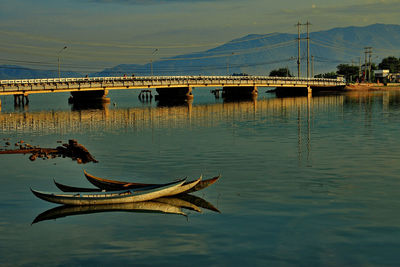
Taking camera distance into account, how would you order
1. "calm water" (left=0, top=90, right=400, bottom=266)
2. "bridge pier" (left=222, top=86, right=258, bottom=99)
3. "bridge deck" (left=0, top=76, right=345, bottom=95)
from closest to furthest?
"calm water" (left=0, top=90, right=400, bottom=266)
"bridge deck" (left=0, top=76, right=345, bottom=95)
"bridge pier" (left=222, top=86, right=258, bottom=99)

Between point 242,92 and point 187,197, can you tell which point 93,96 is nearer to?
point 242,92

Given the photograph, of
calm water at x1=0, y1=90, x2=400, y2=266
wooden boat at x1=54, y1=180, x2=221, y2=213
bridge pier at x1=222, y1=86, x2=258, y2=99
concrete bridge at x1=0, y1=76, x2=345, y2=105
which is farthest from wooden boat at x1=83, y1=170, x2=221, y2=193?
bridge pier at x1=222, y1=86, x2=258, y2=99

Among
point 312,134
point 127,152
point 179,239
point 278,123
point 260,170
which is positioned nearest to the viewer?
point 179,239

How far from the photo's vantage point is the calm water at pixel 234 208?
2214 cm

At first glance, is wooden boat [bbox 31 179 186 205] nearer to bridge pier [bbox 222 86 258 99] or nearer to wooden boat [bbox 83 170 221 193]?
wooden boat [bbox 83 170 221 193]

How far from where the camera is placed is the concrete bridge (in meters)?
127

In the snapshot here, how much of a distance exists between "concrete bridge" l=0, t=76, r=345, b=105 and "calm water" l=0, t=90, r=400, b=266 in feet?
229

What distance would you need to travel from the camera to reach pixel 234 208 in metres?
29.1

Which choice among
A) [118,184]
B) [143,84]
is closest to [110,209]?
[118,184]

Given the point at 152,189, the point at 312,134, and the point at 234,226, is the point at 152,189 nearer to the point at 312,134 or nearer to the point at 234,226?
the point at 234,226

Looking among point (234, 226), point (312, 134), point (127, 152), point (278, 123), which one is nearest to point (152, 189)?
point (234, 226)

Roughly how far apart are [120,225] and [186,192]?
6051 millimetres

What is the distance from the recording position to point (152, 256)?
21984 mm

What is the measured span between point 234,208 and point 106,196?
6.99 m
